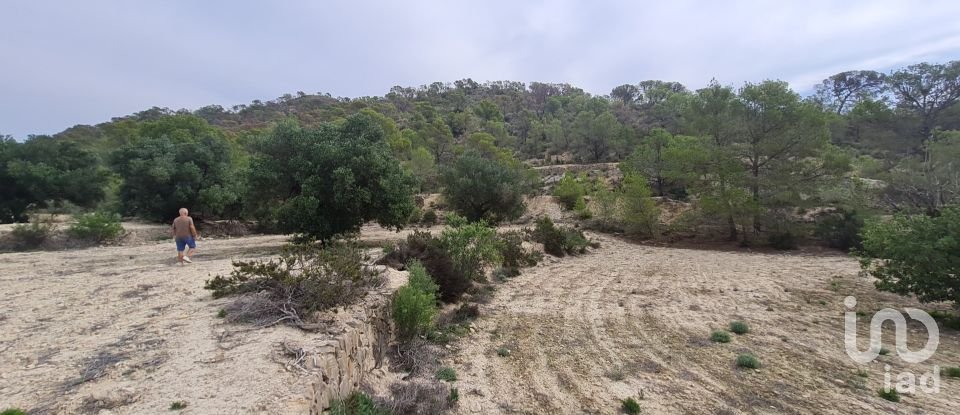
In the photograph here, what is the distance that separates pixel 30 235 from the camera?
1459 cm

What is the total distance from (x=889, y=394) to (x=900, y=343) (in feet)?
9.07

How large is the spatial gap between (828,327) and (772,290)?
3.39m

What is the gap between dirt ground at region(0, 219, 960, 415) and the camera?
3670mm

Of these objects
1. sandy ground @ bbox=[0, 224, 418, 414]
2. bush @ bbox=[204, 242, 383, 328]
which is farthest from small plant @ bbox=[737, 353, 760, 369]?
sandy ground @ bbox=[0, 224, 418, 414]

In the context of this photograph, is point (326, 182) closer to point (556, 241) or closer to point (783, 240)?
point (556, 241)

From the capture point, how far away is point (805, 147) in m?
19.1

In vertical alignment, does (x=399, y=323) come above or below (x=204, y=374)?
below

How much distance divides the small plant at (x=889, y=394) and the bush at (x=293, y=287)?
274 inches

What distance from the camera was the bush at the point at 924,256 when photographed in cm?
779

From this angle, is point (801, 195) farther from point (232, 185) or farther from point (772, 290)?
point (232, 185)

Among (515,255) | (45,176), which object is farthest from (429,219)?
(45,176)

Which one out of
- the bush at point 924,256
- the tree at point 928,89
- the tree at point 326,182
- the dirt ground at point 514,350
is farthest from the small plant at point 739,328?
the tree at point 928,89

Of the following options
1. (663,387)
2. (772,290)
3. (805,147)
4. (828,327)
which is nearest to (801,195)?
(805,147)

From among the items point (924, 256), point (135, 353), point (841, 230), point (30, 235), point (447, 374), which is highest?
point (30, 235)
